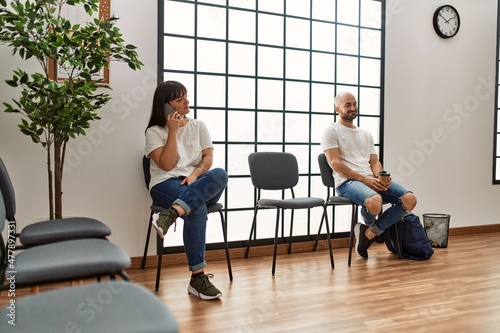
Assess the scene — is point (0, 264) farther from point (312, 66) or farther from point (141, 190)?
point (312, 66)

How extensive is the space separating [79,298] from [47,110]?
168cm

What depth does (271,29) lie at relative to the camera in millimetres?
3891

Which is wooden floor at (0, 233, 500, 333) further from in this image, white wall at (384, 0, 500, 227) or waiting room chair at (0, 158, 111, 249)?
white wall at (384, 0, 500, 227)

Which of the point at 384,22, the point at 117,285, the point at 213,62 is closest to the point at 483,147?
the point at 384,22

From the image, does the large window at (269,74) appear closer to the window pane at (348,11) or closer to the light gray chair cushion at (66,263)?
the window pane at (348,11)

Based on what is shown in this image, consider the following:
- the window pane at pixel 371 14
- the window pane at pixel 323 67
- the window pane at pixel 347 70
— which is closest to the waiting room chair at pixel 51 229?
the window pane at pixel 323 67

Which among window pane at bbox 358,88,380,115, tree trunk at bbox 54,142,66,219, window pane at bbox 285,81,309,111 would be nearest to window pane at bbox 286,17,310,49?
window pane at bbox 285,81,309,111

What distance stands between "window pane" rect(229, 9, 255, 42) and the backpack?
6.44ft

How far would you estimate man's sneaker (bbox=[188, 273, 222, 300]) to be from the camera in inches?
102

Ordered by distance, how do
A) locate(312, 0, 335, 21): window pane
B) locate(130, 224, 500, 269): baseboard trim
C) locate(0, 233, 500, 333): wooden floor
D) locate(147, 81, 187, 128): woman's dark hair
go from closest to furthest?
locate(0, 233, 500, 333): wooden floor < locate(147, 81, 187, 128): woman's dark hair < locate(130, 224, 500, 269): baseboard trim < locate(312, 0, 335, 21): window pane

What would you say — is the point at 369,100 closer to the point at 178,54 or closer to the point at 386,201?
the point at 386,201

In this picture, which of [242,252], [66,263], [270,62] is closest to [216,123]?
[270,62]

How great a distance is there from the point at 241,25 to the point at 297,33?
550mm

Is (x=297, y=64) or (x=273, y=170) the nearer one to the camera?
(x=273, y=170)
